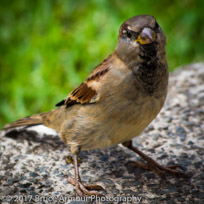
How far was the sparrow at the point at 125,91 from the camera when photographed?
9.21ft

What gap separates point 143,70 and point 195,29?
344cm

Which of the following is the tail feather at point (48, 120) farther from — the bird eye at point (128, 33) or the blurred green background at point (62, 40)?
the blurred green background at point (62, 40)

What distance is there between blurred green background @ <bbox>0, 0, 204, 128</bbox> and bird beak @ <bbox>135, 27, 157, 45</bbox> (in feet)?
8.05

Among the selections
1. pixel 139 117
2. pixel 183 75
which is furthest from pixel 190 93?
pixel 139 117

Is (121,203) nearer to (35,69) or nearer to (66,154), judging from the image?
(66,154)

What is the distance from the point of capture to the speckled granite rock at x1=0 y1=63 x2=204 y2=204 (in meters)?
3.05

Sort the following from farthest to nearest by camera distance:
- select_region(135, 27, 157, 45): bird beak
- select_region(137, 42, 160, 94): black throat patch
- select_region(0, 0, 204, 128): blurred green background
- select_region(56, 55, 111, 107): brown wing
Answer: select_region(0, 0, 204, 128): blurred green background → select_region(56, 55, 111, 107): brown wing → select_region(137, 42, 160, 94): black throat patch → select_region(135, 27, 157, 45): bird beak

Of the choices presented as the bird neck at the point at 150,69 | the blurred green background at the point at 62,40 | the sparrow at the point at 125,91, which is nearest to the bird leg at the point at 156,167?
the sparrow at the point at 125,91

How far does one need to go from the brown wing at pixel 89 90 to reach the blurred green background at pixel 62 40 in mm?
1752

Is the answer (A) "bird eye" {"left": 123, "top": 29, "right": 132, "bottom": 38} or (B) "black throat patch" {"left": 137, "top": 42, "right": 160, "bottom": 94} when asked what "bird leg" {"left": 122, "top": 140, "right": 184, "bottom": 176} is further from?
(A) "bird eye" {"left": 123, "top": 29, "right": 132, "bottom": 38}

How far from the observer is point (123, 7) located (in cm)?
616

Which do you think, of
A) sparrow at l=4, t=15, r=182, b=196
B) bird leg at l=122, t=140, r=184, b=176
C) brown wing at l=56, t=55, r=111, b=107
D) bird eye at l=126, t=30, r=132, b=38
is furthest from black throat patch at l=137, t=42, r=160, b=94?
bird leg at l=122, t=140, r=184, b=176

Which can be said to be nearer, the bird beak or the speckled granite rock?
the bird beak

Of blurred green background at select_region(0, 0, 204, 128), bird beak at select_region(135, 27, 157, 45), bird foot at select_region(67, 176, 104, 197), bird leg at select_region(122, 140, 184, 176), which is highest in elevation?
blurred green background at select_region(0, 0, 204, 128)
